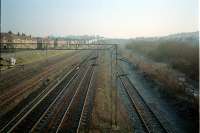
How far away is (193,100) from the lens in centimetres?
2152

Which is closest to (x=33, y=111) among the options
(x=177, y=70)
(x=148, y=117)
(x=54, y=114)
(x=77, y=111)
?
(x=54, y=114)

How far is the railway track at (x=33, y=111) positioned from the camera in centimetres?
1430

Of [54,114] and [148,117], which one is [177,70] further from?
[54,114]

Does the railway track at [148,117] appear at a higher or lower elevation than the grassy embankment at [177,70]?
lower

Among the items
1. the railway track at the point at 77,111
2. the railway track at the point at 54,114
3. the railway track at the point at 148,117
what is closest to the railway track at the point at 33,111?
the railway track at the point at 54,114

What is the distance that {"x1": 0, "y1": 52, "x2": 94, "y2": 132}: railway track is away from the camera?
14.3 meters

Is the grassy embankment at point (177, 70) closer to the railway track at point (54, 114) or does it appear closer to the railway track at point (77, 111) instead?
the railway track at point (77, 111)

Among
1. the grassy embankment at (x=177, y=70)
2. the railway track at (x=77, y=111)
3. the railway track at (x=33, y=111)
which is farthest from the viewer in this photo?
the grassy embankment at (x=177, y=70)

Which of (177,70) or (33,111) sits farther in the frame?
(177,70)

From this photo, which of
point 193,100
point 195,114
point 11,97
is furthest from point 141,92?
point 11,97

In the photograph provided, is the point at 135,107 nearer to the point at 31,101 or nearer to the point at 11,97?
the point at 31,101

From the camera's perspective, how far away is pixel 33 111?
17375 mm

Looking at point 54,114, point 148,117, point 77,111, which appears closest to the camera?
point 54,114

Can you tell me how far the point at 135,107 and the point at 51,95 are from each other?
330 inches
